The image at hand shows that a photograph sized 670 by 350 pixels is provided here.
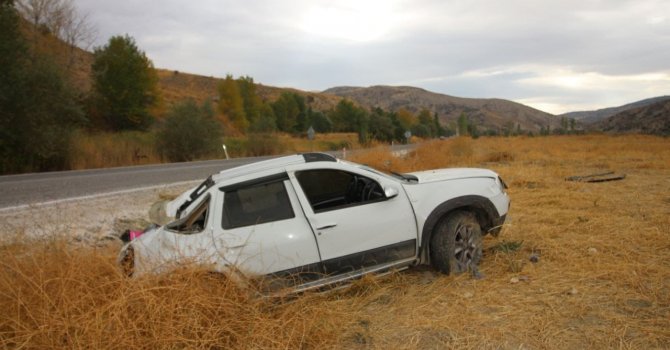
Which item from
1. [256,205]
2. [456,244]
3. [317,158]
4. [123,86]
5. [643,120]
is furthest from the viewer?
[643,120]

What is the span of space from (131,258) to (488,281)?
3.84 meters

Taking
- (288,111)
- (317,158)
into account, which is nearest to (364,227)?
(317,158)

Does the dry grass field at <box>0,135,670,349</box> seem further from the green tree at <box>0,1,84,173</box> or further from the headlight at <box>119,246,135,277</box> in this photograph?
the green tree at <box>0,1,84,173</box>

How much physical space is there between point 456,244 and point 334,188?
1.71 metres

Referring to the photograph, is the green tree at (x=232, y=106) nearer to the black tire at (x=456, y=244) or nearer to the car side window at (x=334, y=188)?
the car side window at (x=334, y=188)

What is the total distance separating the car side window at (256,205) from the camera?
4.15 m

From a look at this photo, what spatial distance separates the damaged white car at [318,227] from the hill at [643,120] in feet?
224

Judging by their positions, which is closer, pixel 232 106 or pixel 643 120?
pixel 232 106

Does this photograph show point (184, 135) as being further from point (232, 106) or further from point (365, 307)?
point (232, 106)

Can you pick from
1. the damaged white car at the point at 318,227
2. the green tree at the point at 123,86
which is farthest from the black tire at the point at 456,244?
the green tree at the point at 123,86

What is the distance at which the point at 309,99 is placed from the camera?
5787 inches

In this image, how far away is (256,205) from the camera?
169 inches

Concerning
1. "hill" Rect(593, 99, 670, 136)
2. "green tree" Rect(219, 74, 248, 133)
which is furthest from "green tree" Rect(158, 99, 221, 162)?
"hill" Rect(593, 99, 670, 136)

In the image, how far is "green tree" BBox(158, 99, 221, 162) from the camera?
2598cm
